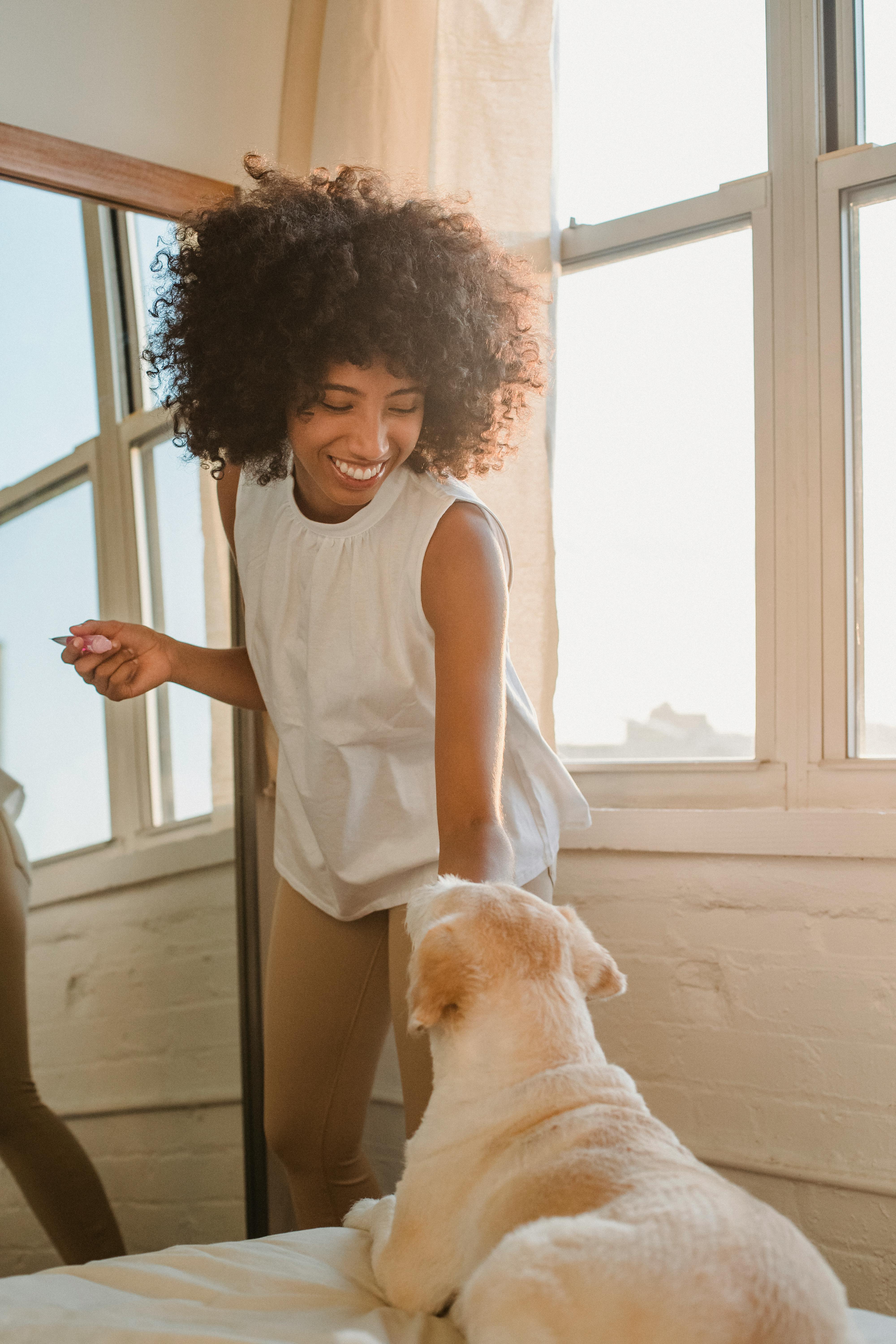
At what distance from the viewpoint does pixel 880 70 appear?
2.20 meters

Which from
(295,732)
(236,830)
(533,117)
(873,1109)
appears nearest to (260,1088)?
(236,830)

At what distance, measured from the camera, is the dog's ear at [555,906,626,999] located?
4.17 ft

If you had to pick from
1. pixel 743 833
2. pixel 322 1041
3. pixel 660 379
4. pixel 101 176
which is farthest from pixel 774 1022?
pixel 101 176

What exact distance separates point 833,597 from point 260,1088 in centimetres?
165

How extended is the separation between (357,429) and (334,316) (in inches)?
6.8

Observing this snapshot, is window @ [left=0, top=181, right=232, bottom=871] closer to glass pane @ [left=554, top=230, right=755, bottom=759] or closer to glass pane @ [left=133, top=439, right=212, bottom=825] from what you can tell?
glass pane @ [left=133, top=439, right=212, bottom=825]

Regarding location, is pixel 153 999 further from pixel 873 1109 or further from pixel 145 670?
pixel 873 1109

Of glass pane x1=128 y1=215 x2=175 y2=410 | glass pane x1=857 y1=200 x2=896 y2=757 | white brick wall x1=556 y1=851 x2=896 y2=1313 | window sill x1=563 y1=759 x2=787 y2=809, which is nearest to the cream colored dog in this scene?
white brick wall x1=556 y1=851 x2=896 y2=1313

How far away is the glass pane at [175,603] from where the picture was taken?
95.6 inches

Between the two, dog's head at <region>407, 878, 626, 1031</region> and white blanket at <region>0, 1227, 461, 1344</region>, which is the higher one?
dog's head at <region>407, 878, 626, 1031</region>

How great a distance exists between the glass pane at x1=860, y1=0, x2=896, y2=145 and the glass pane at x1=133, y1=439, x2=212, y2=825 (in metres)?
1.58

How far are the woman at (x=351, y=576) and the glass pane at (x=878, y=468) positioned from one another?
2.36ft

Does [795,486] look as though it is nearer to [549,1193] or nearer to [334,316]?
[334,316]

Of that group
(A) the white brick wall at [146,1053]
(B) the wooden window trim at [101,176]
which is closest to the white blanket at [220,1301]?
(A) the white brick wall at [146,1053]
